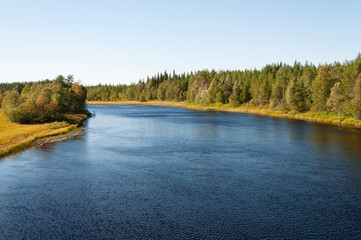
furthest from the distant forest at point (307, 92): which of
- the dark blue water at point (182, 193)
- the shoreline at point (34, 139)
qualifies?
the shoreline at point (34, 139)

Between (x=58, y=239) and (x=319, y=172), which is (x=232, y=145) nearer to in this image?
(x=319, y=172)

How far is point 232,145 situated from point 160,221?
29.8 metres

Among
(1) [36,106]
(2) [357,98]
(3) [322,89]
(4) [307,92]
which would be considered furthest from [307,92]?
→ (1) [36,106]

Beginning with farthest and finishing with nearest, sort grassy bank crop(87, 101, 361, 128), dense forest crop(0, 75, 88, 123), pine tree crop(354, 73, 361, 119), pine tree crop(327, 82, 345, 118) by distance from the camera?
pine tree crop(327, 82, 345, 118)
grassy bank crop(87, 101, 361, 128)
pine tree crop(354, 73, 361, 119)
dense forest crop(0, 75, 88, 123)

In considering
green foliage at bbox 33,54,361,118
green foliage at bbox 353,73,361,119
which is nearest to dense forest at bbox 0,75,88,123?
green foliage at bbox 33,54,361,118

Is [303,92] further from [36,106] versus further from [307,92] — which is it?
[36,106]

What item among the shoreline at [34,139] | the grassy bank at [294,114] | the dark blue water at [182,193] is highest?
the grassy bank at [294,114]

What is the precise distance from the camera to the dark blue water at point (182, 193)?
19.0 metres

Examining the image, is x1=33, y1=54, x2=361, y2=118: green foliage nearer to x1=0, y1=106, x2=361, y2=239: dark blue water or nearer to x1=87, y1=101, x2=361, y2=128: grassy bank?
x1=87, y1=101, x2=361, y2=128: grassy bank

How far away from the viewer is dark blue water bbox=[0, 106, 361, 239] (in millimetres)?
18953

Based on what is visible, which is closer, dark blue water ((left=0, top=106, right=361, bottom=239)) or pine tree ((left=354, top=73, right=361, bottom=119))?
dark blue water ((left=0, top=106, right=361, bottom=239))

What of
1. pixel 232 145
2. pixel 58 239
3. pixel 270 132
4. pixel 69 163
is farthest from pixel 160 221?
pixel 270 132

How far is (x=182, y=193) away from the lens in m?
25.1

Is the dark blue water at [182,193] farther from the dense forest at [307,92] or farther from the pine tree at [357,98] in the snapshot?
the dense forest at [307,92]
